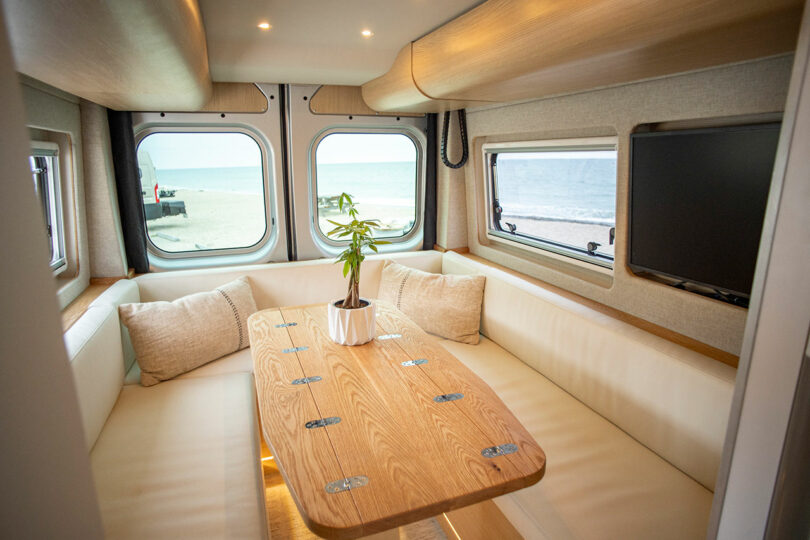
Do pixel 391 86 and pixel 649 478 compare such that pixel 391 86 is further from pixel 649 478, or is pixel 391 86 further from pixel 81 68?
pixel 649 478

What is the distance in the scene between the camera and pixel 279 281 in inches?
130

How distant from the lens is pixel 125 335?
107 inches

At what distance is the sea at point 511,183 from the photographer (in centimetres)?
250

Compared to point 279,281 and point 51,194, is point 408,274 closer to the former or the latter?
point 279,281

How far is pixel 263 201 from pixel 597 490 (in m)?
2.93

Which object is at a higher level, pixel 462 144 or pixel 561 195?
pixel 462 144

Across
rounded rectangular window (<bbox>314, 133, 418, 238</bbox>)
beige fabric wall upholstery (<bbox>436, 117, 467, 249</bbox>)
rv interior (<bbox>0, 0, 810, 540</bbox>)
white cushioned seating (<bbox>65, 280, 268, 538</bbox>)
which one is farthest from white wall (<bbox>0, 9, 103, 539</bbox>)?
beige fabric wall upholstery (<bbox>436, 117, 467, 249</bbox>)

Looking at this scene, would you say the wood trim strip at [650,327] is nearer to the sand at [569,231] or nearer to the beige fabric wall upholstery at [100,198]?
the sand at [569,231]

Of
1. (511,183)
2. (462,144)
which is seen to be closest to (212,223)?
(462,144)

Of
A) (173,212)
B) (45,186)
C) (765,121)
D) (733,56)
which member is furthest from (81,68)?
(765,121)

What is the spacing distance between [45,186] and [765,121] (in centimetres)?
335

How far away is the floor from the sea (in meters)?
1.75

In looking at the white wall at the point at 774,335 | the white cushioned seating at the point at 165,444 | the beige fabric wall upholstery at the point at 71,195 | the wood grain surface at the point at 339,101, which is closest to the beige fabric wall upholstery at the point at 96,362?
the white cushioned seating at the point at 165,444

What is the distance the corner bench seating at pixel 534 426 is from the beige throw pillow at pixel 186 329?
8cm
